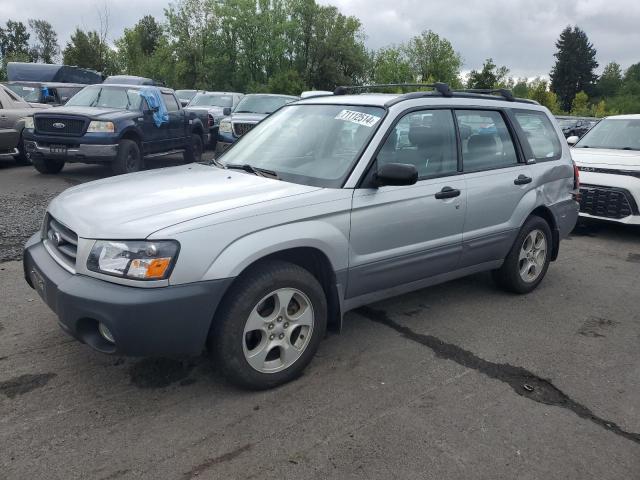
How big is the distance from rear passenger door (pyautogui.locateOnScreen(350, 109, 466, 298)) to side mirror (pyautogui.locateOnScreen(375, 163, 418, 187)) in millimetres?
168

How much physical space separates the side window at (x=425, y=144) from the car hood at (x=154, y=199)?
783 millimetres

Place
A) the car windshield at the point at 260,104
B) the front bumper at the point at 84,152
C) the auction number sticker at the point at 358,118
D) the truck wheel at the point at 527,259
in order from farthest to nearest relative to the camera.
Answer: the car windshield at the point at 260,104 < the front bumper at the point at 84,152 < the truck wheel at the point at 527,259 < the auction number sticker at the point at 358,118

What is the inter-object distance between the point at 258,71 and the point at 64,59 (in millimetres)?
16421

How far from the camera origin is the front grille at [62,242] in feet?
10.2

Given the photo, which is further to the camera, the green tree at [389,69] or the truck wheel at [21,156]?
the green tree at [389,69]

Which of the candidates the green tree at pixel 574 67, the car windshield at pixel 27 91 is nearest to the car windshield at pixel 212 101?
the car windshield at pixel 27 91

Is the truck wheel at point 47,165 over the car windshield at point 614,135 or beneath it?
beneath

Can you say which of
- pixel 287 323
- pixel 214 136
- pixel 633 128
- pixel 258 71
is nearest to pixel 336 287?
pixel 287 323

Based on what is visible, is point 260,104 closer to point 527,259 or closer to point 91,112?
point 91,112

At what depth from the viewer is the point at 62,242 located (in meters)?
3.25

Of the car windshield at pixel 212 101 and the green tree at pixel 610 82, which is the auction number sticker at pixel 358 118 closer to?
the car windshield at pixel 212 101

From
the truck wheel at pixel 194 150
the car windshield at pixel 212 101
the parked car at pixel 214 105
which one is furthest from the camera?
the car windshield at pixel 212 101

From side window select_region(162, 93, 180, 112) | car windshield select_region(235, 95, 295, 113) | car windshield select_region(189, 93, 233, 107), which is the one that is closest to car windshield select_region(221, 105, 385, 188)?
side window select_region(162, 93, 180, 112)

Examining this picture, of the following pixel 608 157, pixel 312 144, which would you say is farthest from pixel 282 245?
pixel 608 157
